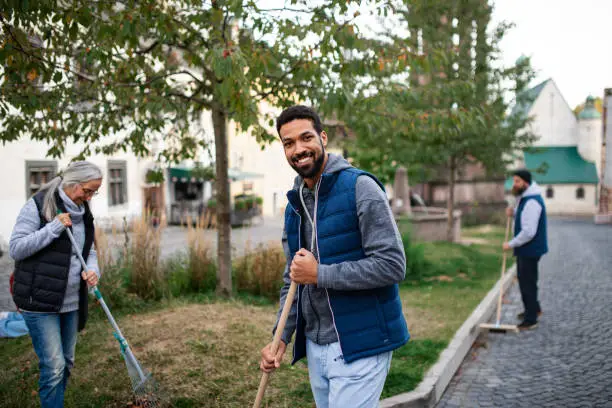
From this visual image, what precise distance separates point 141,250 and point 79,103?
6.62 ft

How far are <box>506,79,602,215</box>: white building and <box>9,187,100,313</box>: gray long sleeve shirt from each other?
145 ft

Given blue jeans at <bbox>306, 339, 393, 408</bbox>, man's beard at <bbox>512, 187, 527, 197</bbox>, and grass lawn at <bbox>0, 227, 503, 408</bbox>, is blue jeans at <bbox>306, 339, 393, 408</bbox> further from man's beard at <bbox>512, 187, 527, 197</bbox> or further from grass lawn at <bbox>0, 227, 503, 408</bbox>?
man's beard at <bbox>512, 187, 527, 197</bbox>

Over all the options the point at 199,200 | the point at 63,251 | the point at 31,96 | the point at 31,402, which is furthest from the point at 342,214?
the point at 199,200

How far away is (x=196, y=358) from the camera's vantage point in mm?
4875

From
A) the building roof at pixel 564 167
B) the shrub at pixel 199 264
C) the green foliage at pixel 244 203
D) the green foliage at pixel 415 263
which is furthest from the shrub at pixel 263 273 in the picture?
the building roof at pixel 564 167

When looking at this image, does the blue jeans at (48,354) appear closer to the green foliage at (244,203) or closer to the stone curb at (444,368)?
the stone curb at (444,368)

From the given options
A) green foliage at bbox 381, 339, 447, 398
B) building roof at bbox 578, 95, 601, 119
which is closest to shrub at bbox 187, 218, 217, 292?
green foliage at bbox 381, 339, 447, 398

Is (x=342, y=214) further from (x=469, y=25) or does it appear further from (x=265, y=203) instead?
(x=265, y=203)

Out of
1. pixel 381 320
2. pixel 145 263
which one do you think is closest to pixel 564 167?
pixel 145 263

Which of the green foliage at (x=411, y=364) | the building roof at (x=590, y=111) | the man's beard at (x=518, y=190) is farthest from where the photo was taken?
the building roof at (x=590, y=111)

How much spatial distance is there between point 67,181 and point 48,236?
1.37 ft

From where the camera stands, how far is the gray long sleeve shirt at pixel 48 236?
339 centimetres

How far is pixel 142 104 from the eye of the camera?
6.00m

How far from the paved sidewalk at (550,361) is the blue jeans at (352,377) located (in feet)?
8.37
